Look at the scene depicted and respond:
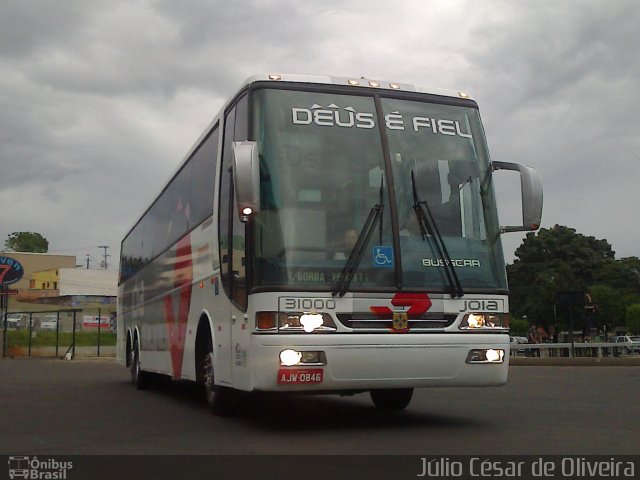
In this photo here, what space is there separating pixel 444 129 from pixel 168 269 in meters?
6.06

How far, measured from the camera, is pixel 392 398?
1094 centimetres

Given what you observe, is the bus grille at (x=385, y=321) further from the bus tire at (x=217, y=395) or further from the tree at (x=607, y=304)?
the tree at (x=607, y=304)

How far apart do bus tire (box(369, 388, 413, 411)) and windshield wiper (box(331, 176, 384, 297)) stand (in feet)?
9.20

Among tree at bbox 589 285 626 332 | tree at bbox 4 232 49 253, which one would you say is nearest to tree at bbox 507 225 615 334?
tree at bbox 589 285 626 332

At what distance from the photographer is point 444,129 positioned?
927 centimetres

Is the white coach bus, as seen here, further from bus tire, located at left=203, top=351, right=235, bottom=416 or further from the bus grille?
bus tire, located at left=203, top=351, right=235, bottom=416

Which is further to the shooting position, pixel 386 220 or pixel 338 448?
pixel 386 220

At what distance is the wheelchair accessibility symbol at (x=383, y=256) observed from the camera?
8.40 metres

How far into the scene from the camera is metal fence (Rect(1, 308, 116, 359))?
44031 millimetres

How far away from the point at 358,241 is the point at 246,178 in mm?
1251

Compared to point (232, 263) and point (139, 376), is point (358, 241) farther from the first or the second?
point (139, 376)

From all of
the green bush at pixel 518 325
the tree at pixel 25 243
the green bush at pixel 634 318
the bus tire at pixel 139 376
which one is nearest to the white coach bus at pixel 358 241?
the bus tire at pixel 139 376
